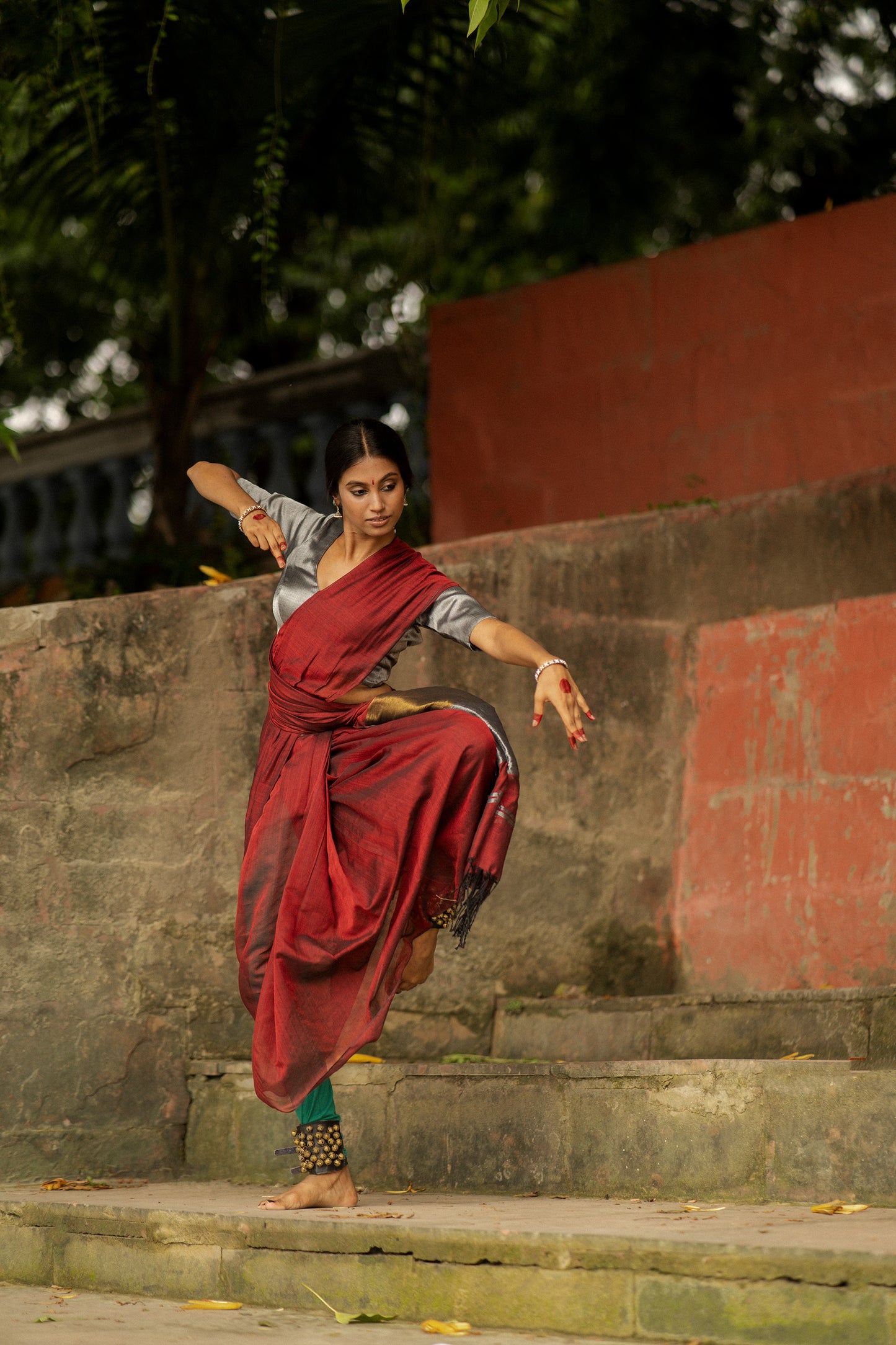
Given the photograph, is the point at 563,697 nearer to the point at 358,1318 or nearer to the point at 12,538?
the point at 358,1318

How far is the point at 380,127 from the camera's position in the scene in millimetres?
6832

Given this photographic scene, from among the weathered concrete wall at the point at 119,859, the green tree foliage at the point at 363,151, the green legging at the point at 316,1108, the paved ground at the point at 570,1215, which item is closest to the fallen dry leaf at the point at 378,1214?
the paved ground at the point at 570,1215

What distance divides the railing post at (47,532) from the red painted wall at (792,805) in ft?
11.7

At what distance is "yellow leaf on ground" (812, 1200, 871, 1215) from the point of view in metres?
3.19

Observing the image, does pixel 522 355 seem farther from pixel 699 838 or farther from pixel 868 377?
pixel 699 838

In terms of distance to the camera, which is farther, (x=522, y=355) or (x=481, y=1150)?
(x=522, y=355)

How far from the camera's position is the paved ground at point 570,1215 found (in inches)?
111

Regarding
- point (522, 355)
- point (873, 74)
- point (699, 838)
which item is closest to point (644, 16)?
point (873, 74)

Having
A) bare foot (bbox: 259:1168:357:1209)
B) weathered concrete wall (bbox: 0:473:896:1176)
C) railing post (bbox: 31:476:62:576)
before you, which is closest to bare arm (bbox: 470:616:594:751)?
bare foot (bbox: 259:1168:357:1209)

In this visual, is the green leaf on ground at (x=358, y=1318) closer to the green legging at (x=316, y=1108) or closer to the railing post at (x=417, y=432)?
the green legging at (x=316, y=1108)

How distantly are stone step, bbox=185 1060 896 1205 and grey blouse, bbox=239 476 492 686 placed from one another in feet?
3.63

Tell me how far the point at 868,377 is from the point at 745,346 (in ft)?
1.67

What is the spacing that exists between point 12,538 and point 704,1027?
490 cm

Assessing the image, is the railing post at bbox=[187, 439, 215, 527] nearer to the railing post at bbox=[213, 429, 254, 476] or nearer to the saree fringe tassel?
the railing post at bbox=[213, 429, 254, 476]
